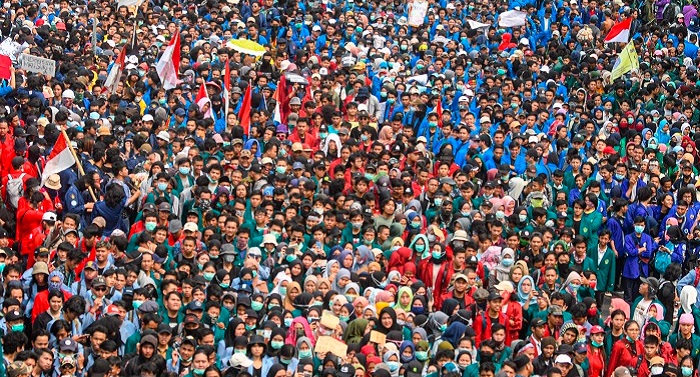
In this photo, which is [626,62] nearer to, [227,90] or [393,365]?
[227,90]

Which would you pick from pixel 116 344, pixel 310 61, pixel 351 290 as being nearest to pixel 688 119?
pixel 310 61

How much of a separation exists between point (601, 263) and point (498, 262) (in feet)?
5.18

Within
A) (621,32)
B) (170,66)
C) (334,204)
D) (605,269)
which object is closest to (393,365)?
(334,204)

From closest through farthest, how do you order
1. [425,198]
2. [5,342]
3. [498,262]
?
[5,342] < [498,262] < [425,198]

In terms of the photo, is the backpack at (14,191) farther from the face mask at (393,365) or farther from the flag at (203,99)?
the face mask at (393,365)

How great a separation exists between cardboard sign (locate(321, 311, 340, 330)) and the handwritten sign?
7875 millimetres

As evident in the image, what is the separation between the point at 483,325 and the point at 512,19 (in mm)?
Answer: 14355

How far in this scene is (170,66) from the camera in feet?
85.1

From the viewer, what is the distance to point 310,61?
94.8 feet

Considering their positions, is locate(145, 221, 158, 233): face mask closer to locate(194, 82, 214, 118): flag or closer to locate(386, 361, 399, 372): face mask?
locate(386, 361, 399, 372): face mask

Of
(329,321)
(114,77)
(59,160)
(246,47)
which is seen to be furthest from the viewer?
(246,47)

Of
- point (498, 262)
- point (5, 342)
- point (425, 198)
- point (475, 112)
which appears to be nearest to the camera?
point (5, 342)

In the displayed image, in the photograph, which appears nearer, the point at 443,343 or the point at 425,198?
the point at 443,343

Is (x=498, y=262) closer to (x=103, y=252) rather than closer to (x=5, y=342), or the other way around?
(x=103, y=252)
